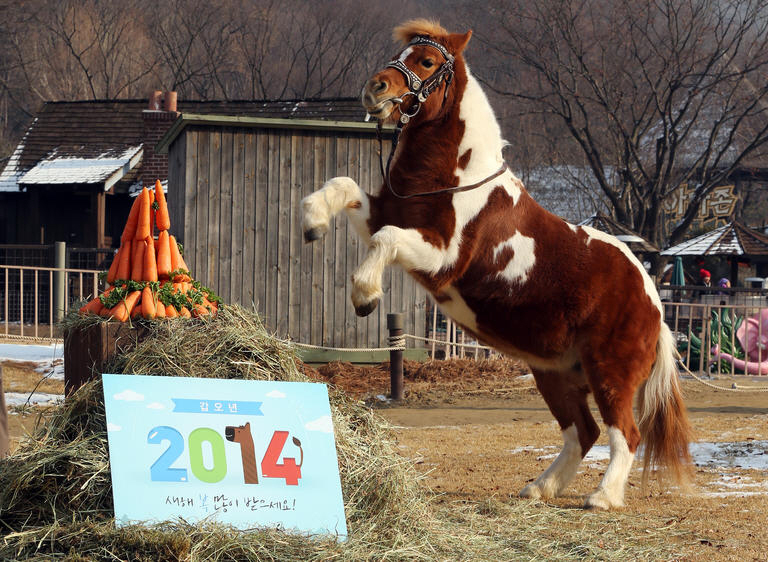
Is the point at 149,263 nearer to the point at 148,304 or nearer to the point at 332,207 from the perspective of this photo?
the point at 148,304

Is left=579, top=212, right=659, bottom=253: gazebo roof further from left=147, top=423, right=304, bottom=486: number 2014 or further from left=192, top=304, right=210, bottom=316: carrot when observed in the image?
left=147, top=423, right=304, bottom=486: number 2014

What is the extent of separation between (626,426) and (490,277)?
1.29 m

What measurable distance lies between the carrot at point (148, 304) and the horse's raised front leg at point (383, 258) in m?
1.06

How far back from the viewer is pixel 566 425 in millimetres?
5383

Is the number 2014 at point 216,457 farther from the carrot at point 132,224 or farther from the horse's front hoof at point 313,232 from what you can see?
the carrot at point 132,224

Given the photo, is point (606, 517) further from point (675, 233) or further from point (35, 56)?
point (35, 56)

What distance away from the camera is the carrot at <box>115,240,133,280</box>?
4.75 meters

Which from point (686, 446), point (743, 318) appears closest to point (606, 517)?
point (686, 446)

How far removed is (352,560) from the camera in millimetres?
3236

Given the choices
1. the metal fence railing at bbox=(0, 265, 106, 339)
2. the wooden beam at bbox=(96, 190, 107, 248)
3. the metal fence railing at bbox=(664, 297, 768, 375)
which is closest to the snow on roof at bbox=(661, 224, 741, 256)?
the metal fence railing at bbox=(664, 297, 768, 375)

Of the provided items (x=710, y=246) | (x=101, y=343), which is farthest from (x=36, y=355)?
(x=710, y=246)

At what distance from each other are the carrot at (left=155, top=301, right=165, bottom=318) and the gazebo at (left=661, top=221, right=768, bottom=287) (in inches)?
846

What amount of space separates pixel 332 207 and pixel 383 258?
0.47m

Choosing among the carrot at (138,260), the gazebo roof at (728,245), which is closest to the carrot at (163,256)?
the carrot at (138,260)
